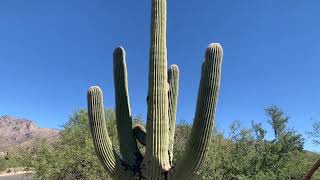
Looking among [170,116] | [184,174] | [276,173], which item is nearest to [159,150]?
[184,174]

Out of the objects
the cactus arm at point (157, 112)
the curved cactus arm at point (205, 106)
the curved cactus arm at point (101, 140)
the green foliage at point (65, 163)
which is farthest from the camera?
the green foliage at point (65, 163)

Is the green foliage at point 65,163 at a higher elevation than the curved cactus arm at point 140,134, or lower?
higher

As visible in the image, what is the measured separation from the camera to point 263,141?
2377 centimetres

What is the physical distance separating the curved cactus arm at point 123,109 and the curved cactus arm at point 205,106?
1.44 m

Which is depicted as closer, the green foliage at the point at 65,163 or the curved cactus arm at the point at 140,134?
the curved cactus arm at the point at 140,134

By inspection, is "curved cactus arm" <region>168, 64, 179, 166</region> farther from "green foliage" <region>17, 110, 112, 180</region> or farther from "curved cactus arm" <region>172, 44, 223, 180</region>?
"green foliage" <region>17, 110, 112, 180</region>

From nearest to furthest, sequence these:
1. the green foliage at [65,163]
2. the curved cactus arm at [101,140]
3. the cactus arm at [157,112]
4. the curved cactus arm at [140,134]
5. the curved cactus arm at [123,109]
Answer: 1. the cactus arm at [157,112]
2. the curved cactus arm at [101,140]
3. the curved cactus arm at [123,109]
4. the curved cactus arm at [140,134]
5. the green foliage at [65,163]

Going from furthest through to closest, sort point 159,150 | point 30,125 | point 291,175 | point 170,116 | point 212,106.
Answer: point 30,125 < point 291,175 < point 170,116 < point 159,150 < point 212,106

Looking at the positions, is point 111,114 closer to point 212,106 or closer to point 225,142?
point 225,142

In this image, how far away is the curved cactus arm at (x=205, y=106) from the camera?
26.0 feet

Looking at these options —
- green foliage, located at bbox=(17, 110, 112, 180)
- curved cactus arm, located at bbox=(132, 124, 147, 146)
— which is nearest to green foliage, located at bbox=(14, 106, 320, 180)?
green foliage, located at bbox=(17, 110, 112, 180)

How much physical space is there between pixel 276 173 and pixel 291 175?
3.16 metres

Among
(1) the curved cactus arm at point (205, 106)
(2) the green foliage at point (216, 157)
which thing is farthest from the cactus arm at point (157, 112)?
(2) the green foliage at point (216, 157)

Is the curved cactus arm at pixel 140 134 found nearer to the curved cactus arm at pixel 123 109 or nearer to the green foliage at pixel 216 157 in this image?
the curved cactus arm at pixel 123 109
